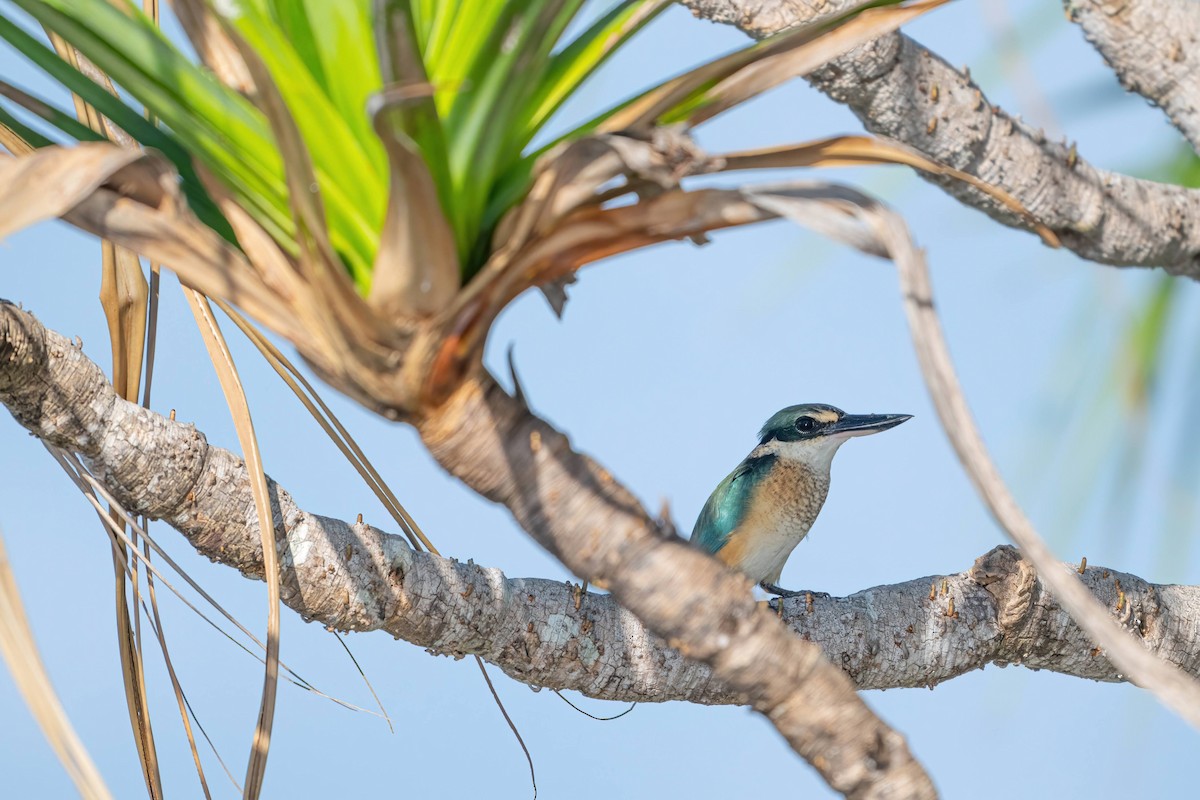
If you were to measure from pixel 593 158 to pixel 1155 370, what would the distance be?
2.28 m

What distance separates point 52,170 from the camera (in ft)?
2.95

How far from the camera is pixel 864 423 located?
3135 millimetres

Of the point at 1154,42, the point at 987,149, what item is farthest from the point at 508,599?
the point at 1154,42

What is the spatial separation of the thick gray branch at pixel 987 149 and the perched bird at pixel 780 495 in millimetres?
813

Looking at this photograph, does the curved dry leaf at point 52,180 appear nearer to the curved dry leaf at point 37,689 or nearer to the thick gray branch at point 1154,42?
the curved dry leaf at point 37,689

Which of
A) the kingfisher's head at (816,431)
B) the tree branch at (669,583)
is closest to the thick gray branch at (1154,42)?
the kingfisher's head at (816,431)

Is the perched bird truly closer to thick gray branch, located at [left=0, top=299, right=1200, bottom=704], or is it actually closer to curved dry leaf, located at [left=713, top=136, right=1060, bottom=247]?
thick gray branch, located at [left=0, top=299, right=1200, bottom=704]

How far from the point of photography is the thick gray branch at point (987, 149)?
214 cm

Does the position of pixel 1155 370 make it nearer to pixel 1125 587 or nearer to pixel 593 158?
pixel 1125 587

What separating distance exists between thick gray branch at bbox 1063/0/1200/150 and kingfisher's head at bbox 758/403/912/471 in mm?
1088

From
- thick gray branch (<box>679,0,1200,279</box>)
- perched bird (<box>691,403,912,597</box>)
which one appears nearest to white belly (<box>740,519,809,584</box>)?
perched bird (<box>691,403,912,597</box>)

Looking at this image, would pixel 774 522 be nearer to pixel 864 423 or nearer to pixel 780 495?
pixel 780 495

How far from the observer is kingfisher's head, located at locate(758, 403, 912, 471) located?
3.18 metres

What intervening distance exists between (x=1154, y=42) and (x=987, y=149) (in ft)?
1.32
